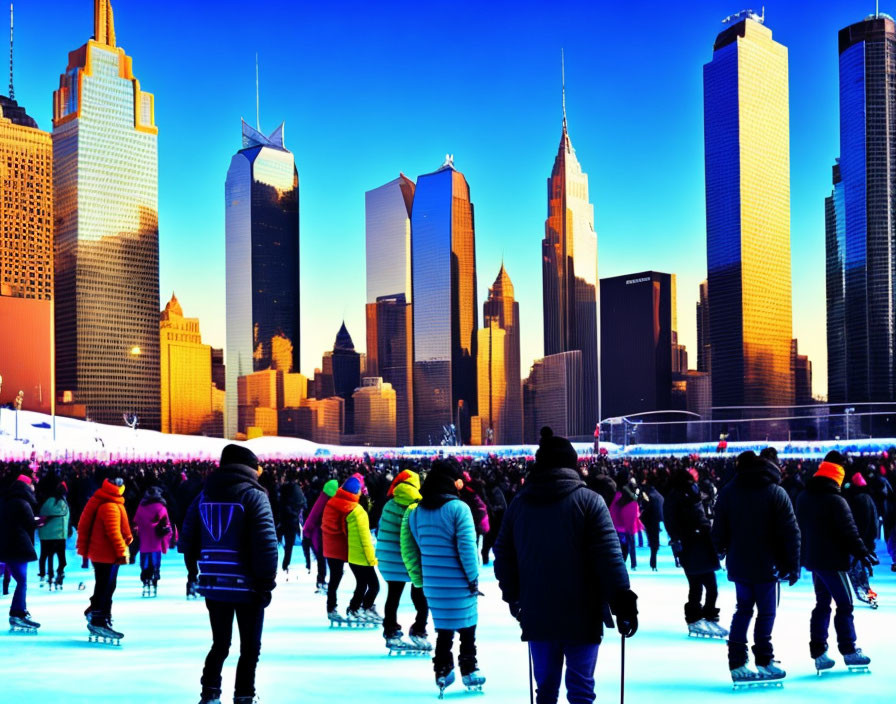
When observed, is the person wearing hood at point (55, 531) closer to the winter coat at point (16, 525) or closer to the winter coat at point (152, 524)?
the winter coat at point (152, 524)

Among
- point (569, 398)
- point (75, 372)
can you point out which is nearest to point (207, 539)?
point (75, 372)

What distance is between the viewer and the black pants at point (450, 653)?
628 centimetres

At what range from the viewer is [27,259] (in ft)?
472

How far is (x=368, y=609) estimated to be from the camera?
909 centimetres

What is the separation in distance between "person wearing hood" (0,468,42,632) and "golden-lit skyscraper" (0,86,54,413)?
418 ft

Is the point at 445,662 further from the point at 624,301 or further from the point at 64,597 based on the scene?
the point at 624,301

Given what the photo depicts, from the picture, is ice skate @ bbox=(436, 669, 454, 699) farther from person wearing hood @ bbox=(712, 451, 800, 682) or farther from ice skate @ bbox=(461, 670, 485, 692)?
person wearing hood @ bbox=(712, 451, 800, 682)

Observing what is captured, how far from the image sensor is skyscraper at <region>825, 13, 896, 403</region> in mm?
147875

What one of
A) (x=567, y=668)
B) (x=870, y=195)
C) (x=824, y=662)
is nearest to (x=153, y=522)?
(x=824, y=662)

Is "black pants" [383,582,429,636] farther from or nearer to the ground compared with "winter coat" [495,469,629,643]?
nearer to the ground

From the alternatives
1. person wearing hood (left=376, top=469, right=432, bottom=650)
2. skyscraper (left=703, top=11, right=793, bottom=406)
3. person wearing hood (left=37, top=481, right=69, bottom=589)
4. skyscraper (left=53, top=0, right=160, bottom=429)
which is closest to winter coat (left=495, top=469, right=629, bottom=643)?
person wearing hood (left=376, top=469, right=432, bottom=650)

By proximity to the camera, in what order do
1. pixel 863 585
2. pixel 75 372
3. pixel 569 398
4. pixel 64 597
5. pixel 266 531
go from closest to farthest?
pixel 266 531
pixel 863 585
pixel 64 597
pixel 75 372
pixel 569 398

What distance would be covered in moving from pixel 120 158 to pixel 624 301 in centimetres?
9558

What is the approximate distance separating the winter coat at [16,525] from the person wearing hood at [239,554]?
4017 mm
